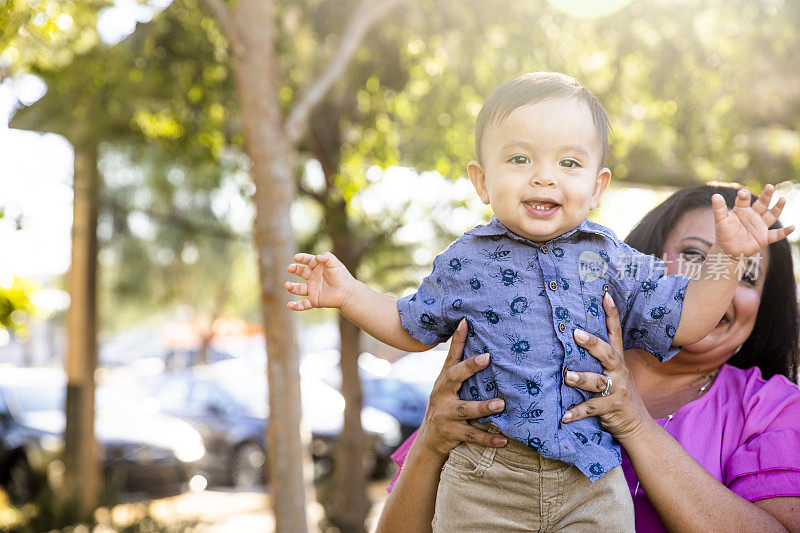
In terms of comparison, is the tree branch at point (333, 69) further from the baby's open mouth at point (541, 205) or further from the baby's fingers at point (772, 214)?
the baby's fingers at point (772, 214)

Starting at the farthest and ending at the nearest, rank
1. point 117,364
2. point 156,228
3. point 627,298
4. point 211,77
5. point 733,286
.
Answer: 1. point 117,364
2. point 156,228
3. point 211,77
4. point 627,298
5. point 733,286

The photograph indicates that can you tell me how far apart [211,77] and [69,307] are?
143 inches

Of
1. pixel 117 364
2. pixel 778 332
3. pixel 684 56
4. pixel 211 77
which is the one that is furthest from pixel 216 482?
pixel 117 364

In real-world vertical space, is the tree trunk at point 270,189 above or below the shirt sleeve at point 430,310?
above

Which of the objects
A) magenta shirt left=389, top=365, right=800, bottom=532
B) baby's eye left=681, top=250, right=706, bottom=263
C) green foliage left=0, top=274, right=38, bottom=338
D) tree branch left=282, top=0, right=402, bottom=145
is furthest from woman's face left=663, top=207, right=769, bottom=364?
green foliage left=0, top=274, right=38, bottom=338

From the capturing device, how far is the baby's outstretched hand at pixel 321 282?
5.96 ft

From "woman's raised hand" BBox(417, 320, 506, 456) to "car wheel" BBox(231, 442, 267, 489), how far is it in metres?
10.4

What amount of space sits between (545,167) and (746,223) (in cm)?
41

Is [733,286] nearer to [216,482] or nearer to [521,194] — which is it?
[521,194]

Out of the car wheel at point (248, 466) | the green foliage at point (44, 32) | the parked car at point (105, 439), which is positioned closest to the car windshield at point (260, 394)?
the car wheel at point (248, 466)

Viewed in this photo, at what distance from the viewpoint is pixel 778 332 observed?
2.34 m

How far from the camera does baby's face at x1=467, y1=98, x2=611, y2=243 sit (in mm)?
1703

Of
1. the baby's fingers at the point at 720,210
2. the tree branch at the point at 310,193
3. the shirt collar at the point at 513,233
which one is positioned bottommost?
the baby's fingers at the point at 720,210

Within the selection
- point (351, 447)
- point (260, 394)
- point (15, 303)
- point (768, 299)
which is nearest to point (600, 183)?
point (768, 299)
